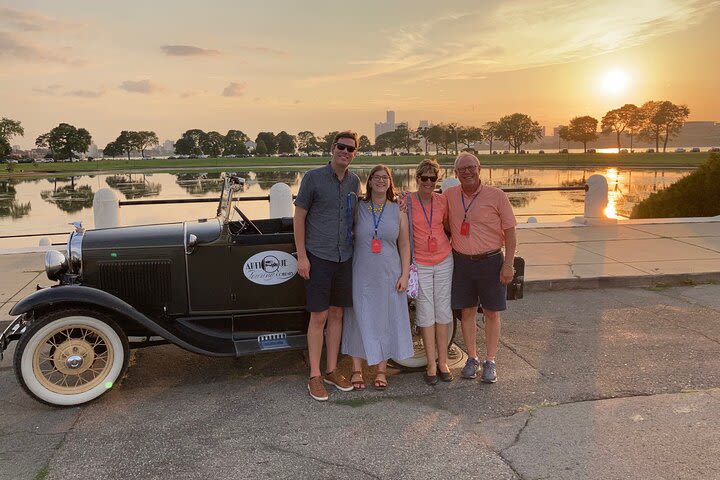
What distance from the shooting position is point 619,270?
304 inches

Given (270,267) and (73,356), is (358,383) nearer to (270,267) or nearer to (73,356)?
(270,267)

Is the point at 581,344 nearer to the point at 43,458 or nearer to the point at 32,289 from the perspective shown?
the point at 43,458

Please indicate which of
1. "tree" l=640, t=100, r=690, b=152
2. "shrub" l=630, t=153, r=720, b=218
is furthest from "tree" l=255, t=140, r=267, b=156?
"shrub" l=630, t=153, r=720, b=218

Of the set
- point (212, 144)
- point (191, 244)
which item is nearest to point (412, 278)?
point (191, 244)

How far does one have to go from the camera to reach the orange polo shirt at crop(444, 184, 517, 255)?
4.28 metres

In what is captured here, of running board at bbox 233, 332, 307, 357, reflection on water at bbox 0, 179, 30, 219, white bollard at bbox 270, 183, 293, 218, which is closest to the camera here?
running board at bbox 233, 332, 307, 357

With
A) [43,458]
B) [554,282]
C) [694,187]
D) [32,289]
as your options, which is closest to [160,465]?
[43,458]

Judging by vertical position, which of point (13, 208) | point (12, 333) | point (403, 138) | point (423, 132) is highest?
point (423, 132)

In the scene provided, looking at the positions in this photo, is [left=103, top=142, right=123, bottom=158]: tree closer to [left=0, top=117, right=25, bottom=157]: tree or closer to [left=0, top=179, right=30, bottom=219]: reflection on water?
[left=0, top=117, right=25, bottom=157]: tree

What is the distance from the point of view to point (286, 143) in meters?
132

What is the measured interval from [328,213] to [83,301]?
1839 millimetres

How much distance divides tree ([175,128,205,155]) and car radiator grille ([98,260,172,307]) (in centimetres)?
13279

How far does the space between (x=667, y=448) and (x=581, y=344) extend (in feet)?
6.30

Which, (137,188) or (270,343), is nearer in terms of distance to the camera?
(270,343)
